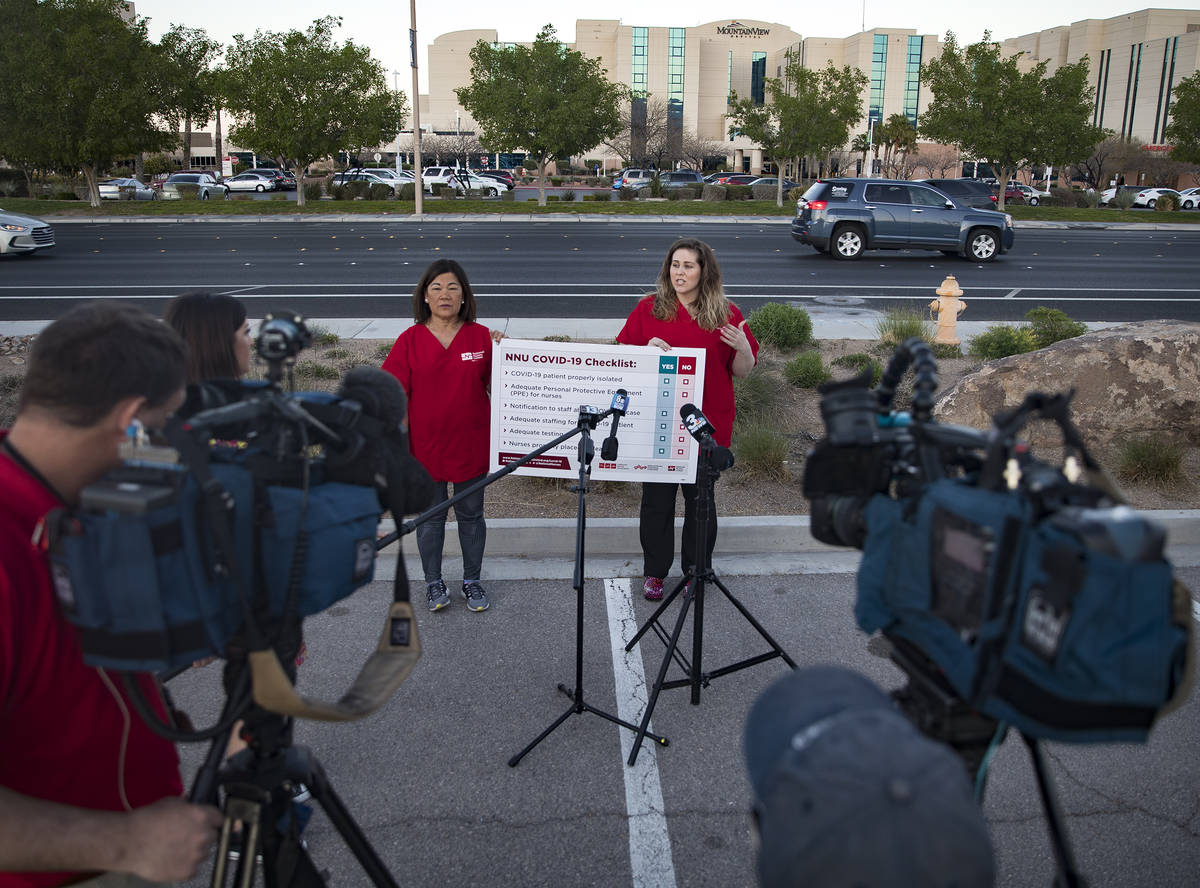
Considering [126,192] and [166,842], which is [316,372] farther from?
[126,192]

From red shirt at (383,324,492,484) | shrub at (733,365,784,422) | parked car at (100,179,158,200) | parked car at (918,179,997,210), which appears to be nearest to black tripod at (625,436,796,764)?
red shirt at (383,324,492,484)

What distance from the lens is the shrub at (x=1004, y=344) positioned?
30.1 ft

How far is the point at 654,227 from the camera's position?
96.6ft

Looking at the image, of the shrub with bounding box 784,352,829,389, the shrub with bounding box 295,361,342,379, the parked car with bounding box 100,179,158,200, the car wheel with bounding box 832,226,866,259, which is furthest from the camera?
the parked car with bounding box 100,179,158,200

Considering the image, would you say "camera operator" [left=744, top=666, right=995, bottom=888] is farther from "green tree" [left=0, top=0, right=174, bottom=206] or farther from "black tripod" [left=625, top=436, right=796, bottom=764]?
"green tree" [left=0, top=0, right=174, bottom=206]

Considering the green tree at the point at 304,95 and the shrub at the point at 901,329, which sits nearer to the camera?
the shrub at the point at 901,329

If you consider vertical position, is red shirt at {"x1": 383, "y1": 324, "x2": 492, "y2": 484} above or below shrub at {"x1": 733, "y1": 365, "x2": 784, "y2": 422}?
above

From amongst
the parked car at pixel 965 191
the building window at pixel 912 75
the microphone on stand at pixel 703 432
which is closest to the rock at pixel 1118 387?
the microphone on stand at pixel 703 432

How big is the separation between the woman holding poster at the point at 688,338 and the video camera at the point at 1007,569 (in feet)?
9.28

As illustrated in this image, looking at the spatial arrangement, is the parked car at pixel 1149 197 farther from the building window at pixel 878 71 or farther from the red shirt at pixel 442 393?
the building window at pixel 878 71

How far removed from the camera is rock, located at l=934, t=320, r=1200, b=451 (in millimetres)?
6828

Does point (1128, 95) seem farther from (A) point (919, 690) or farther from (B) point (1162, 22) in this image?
(A) point (919, 690)

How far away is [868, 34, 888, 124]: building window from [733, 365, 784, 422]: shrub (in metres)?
93.0

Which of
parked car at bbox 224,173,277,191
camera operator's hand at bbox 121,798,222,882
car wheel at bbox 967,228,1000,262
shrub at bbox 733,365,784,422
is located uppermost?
parked car at bbox 224,173,277,191
